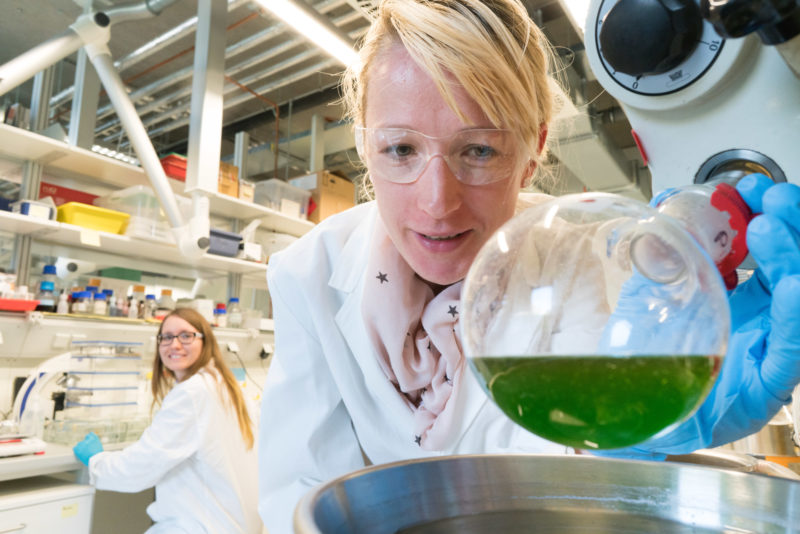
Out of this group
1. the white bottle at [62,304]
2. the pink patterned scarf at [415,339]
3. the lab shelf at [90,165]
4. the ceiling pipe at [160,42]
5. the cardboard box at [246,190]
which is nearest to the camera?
the pink patterned scarf at [415,339]

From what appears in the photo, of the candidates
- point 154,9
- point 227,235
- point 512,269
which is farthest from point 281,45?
point 512,269

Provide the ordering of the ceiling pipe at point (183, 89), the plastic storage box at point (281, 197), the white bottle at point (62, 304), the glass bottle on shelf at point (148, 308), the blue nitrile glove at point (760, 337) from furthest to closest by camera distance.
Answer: the ceiling pipe at point (183, 89)
the plastic storage box at point (281, 197)
the glass bottle on shelf at point (148, 308)
the white bottle at point (62, 304)
the blue nitrile glove at point (760, 337)

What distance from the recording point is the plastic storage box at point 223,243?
3.11 m

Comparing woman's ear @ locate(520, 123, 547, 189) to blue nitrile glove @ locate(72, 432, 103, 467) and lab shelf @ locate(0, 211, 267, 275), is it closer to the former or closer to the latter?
blue nitrile glove @ locate(72, 432, 103, 467)

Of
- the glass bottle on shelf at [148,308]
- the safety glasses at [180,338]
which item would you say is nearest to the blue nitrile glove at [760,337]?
the safety glasses at [180,338]

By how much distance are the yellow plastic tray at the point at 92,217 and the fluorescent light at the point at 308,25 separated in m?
1.22

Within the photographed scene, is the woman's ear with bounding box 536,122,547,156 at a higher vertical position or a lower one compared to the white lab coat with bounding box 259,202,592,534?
higher

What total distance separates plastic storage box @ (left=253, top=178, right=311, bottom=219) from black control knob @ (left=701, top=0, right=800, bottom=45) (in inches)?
135

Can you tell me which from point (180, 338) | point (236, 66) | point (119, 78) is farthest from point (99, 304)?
point (236, 66)

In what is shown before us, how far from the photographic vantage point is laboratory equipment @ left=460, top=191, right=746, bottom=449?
0.37m

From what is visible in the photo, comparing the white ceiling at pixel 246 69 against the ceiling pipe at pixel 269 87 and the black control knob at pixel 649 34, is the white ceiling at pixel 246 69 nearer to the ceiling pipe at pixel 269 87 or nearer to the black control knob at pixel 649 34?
the ceiling pipe at pixel 269 87

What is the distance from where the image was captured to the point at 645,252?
1.37ft

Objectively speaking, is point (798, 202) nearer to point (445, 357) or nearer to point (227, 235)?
point (445, 357)

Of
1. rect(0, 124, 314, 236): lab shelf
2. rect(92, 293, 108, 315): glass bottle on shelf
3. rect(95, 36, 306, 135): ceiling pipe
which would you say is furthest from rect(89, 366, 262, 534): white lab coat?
rect(95, 36, 306, 135): ceiling pipe
